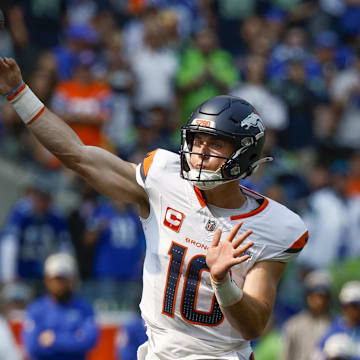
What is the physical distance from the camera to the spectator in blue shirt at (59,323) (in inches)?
322

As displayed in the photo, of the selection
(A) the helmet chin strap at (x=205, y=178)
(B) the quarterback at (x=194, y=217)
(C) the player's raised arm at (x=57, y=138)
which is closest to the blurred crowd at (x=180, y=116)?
(B) the quarterback at (x=194, y=217)

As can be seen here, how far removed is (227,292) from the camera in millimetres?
4078

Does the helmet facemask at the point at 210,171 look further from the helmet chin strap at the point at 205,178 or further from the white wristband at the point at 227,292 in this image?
the white wristband at the point at 227,292

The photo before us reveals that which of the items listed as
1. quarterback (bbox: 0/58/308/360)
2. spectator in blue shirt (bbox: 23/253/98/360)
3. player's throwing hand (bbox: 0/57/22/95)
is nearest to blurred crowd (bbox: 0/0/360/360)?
spectator in blue shirt (bbox: 23/253/98/360)

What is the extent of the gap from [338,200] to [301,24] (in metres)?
3.95

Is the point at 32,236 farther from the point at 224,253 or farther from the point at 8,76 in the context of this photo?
the point at 224,253

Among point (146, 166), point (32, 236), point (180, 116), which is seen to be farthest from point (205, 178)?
point (180, 116)

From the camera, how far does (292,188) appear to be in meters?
11.1

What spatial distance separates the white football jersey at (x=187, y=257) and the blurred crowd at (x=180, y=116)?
3.26 m

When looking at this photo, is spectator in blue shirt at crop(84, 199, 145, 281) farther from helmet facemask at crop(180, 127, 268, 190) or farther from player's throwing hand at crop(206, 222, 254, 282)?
player's throwing hand at crop(206, 222, 254, 282)

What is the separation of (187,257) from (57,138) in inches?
32.3

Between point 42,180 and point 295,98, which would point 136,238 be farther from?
point 295,98

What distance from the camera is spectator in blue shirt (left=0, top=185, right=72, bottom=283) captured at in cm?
930

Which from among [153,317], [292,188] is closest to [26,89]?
[153,317]
